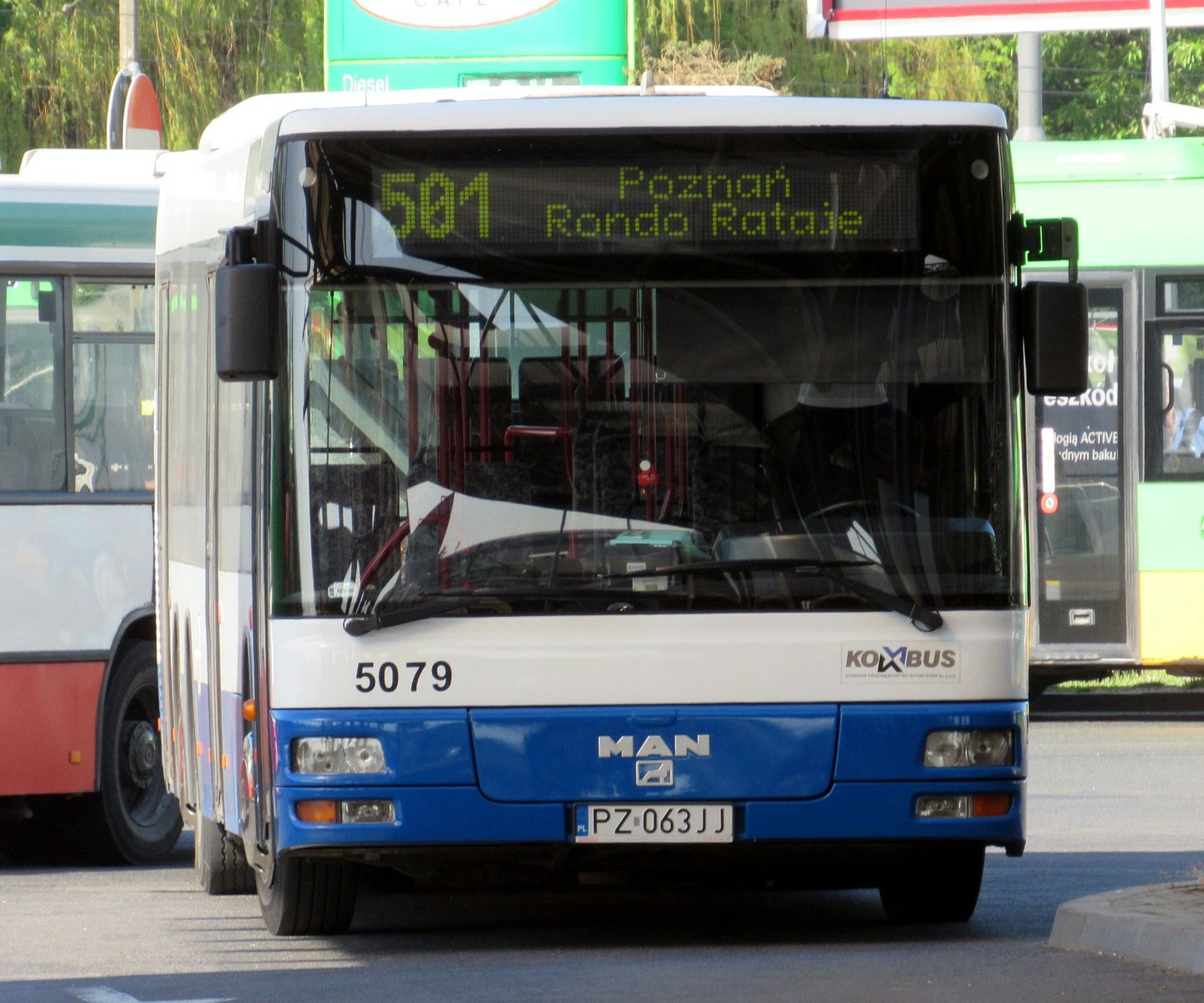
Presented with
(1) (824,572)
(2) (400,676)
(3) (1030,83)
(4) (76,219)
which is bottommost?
(2) (400,676)

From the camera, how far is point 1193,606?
18.2m

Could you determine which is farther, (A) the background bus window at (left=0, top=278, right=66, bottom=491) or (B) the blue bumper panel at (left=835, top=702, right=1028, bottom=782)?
(A) the background bus window at (left=0, top=278, right=66, bottom=491)

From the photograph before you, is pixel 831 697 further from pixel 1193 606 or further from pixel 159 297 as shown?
pixel 1193 606

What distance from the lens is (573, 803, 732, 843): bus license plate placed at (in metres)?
8.52

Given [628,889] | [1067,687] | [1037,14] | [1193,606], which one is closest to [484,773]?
[628,889]

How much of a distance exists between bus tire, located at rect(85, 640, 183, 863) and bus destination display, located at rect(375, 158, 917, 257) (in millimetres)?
4249

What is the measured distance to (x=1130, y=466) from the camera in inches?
724

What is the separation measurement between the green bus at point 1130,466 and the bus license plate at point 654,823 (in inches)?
398

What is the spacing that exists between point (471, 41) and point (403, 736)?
17279mm

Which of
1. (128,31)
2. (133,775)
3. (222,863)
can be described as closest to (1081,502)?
(133,775)

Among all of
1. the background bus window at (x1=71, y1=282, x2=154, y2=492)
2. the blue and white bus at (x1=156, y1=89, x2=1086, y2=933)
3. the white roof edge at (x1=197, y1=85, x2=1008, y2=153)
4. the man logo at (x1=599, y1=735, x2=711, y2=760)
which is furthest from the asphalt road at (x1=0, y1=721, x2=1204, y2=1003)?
the white roof edge at (x1=197, y1=85, x2=1008, y2=153)

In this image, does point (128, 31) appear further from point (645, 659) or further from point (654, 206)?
point (645, 659)

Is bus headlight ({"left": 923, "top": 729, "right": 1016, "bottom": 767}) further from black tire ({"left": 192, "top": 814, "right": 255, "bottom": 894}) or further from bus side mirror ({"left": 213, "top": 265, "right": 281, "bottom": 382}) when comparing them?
black tire ({"left": 192, "top": 814, "right": 255, "bottom": 894})

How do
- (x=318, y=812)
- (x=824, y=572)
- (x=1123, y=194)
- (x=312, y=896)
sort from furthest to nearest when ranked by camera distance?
(x=1123, y=194), (x=312, y=896), (x=824, y=572), (x=318, y=812)
